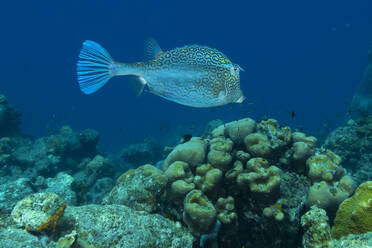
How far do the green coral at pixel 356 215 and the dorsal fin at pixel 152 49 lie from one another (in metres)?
3.21

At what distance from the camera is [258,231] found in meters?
3.19

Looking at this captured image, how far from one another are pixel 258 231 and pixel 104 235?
204 centimetres

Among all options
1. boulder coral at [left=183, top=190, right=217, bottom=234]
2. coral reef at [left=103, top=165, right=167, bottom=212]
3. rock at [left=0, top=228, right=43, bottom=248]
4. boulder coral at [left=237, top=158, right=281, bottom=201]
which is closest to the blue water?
coral reef at [left=103, top=165, right=167, bottom=212]

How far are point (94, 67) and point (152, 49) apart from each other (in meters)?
0.95

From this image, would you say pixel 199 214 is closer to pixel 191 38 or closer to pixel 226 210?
pixel 226 210

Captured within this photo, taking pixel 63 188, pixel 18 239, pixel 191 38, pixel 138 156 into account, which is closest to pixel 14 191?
pixel 63 188

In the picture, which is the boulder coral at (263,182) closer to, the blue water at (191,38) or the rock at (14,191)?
the rock at (14,191)

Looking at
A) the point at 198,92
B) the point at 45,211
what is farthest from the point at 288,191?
the point at 45,211

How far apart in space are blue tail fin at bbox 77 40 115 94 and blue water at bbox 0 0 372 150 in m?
89.3

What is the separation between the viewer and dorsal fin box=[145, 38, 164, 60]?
371 cm

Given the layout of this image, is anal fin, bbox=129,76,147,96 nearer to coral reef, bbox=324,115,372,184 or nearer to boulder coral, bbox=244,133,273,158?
boulder coral, bbox=244,133,273,158

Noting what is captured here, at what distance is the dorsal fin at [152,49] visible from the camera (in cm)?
371

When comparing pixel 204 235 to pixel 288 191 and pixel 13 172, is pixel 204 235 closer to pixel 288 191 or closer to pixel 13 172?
pixel 288 191

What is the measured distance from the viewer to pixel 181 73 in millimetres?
3363
